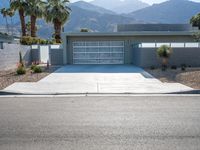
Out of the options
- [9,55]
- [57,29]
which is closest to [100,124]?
[9,55]

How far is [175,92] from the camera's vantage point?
14906 mm

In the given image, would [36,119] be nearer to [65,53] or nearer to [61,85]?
[61,85]

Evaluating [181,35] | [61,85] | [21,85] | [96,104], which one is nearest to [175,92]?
[96,104]

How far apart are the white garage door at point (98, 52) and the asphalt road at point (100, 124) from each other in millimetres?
21939

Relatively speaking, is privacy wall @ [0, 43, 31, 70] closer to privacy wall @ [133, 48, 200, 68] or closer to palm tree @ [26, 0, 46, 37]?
privacy wall @ [133, 48, 200, 68]

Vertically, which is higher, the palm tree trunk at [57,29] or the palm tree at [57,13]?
the palm tree at [57,13]

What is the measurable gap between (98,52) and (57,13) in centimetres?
1984

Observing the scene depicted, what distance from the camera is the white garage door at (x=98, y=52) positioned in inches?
1367

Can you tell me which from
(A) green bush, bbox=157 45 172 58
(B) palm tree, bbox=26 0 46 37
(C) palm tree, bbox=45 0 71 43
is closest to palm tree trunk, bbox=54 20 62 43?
(C) palm tree, bbox=45 0 71 43

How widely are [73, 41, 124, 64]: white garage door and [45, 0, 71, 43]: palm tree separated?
682 inches

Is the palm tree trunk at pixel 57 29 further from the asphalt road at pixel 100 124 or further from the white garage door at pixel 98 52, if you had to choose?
the asphalt road at pixel 100 124

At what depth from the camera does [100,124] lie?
8.76 meters

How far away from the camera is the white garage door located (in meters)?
34.7

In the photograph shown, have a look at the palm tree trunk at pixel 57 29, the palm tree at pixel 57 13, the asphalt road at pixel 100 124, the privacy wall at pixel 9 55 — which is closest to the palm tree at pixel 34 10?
the palm tree at pixel 57 13
